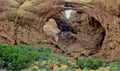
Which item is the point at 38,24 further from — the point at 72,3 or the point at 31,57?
the point at 31,57

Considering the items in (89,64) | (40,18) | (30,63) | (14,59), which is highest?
(40,18)

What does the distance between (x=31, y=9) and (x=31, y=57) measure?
9.39m

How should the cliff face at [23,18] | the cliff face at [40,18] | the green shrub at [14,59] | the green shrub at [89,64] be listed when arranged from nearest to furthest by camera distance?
the green shrub at [14,59] → the green shrub at [89,64] → the cliff face at [40,18] → the cliff face at [23,18]

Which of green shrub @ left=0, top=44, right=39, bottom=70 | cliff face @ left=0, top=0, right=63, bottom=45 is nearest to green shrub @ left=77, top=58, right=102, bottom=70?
green shrub @ left=0, top=44, right=39, bottom=70

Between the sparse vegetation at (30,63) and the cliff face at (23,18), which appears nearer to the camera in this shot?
the sparse vegetation at (30,63)

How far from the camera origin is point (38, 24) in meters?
18.9

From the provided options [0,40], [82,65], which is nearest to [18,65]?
[82,65]

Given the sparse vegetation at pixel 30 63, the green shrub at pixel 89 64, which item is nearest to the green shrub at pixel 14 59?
the sparse vegetation at pixel 30 63

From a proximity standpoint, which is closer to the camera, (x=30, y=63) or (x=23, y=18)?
(x=30, y=63)

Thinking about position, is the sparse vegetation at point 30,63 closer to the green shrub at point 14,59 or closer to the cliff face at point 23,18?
the green shrub at point 14,59

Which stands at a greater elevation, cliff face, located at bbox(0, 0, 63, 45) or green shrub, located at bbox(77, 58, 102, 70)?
cliff face, located at bbox(0, 0, 63, 45)

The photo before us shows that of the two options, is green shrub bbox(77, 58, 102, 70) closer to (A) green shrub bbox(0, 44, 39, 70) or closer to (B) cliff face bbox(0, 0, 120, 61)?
(A) green shrub bbox(0, 44, 39, 70)

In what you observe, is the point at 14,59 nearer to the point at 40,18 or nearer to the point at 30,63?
the point at 30,63

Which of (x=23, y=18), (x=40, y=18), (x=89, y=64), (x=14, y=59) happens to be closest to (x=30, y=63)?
(x=14, y=59)
